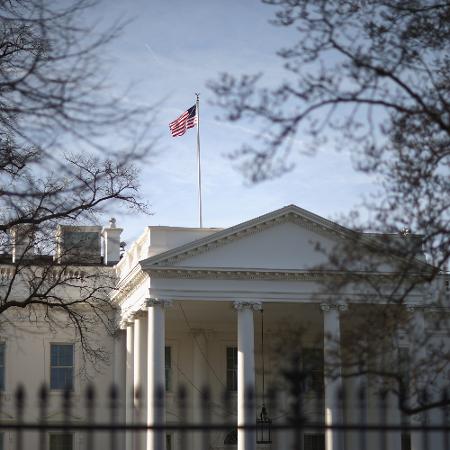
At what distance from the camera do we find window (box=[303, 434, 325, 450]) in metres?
41.3

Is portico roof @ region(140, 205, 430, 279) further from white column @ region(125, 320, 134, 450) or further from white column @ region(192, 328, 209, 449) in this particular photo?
white column @ region(192, 328, 209, 449)

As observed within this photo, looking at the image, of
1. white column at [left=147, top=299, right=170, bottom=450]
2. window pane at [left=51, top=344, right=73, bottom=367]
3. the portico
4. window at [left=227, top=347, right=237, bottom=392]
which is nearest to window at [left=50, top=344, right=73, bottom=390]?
window pane at [left=51, top=344, right=73, bottom=367]

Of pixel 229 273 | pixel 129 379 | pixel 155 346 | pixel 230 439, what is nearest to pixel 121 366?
pixel 129 379

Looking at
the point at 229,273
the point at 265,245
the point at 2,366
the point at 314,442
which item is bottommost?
the point at 314,442

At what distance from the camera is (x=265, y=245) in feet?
118

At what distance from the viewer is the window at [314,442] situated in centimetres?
4134

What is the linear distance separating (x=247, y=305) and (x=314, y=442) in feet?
29.5

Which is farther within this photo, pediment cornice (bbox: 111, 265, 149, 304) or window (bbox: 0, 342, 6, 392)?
window (bbox: 0, 342, 6, 392)

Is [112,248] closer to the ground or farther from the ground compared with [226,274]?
farther from the ground

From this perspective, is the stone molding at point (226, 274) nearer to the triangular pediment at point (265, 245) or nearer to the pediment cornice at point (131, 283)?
the triangular pediment at point (265, 245)

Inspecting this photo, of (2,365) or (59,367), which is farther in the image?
(59,367)

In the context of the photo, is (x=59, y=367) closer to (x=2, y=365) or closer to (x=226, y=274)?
(x=2, y=365)

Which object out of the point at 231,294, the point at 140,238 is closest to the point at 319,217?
the point at 231,294

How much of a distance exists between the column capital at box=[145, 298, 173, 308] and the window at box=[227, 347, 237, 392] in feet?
25.5
